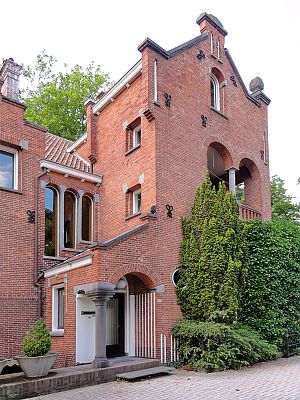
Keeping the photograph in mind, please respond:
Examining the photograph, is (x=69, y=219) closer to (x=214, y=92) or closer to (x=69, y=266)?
(x=69, y=266)

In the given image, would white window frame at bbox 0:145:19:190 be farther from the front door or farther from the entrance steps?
the entrance steps

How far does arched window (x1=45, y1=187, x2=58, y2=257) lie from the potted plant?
15.7 feet

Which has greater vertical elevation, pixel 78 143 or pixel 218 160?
pixel 78 143

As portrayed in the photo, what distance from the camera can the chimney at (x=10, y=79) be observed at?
52.0 ft

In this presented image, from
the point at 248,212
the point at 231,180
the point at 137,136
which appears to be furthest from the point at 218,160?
the point at 137,136

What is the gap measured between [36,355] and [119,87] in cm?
1020

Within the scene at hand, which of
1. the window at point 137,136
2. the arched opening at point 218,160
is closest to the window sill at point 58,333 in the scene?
the window at point 137,136

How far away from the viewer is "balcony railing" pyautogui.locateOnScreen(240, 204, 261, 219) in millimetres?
17152

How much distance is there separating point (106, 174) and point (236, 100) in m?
6.38

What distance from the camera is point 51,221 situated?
15375 millimetres

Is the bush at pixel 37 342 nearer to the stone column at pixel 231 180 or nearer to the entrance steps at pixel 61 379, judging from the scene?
the entrance steps at pixel 61 379

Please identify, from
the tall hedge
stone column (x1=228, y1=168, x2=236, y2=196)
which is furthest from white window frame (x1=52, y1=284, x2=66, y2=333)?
stone column (x1=228, y1=168, x2=236, y2=196)

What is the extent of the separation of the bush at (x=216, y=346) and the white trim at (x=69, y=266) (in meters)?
3.46

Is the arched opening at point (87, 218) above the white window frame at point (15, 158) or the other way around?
the other way around
